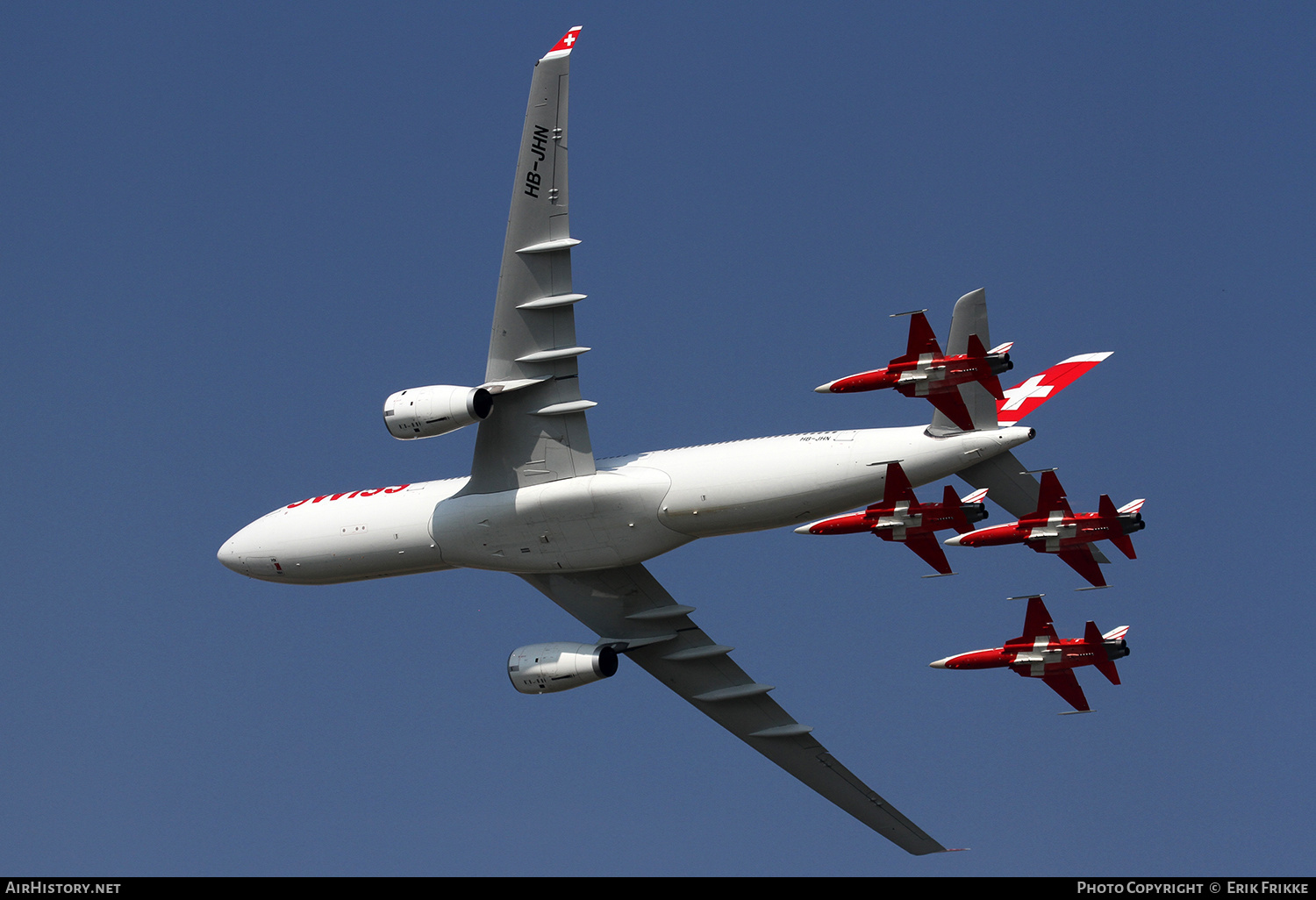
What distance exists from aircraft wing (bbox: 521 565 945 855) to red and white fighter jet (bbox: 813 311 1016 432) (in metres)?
10.3

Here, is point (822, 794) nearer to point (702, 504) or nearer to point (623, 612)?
point (623, 612)

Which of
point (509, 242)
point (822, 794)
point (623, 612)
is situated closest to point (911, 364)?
point (509, 242)

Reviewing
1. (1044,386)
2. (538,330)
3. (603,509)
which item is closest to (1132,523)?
(1044,386)

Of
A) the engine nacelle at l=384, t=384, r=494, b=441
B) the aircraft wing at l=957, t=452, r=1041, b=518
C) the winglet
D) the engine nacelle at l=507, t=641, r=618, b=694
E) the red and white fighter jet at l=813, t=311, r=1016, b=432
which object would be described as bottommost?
the engine nacelle at l=507, t=641, r=618, b=694

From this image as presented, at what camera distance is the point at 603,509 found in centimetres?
3859

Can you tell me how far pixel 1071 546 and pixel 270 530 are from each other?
18.6 meters

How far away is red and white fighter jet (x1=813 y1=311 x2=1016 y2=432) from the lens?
34.6 metres

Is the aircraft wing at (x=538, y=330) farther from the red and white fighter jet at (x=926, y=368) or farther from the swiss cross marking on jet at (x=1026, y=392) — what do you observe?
the swiss cross marking on jet at (x=1026, y=392)

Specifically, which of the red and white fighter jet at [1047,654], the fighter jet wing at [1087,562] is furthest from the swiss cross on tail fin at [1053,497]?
the red and white fighter jet at [1047,654]

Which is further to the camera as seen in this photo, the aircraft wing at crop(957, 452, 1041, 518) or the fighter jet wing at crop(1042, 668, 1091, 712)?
the fighter jet wing at crop(1042, 668, 1091, 712)

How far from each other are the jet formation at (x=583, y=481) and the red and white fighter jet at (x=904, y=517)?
0.12ft

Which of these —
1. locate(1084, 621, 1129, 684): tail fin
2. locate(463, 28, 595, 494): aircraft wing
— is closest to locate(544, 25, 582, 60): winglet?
locate(463, 28, 595, 494): aircraft wing

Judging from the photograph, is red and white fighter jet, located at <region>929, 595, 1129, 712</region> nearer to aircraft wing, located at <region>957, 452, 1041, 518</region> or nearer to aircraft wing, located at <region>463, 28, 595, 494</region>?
aircraft wing, located at <region>957, 452, 1041, 518</region>

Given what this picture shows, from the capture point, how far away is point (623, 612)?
143 feet
